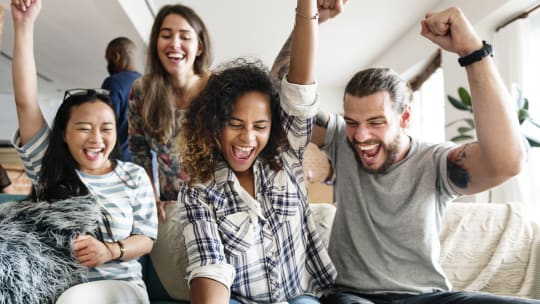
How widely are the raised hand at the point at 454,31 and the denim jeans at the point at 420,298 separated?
601 mm

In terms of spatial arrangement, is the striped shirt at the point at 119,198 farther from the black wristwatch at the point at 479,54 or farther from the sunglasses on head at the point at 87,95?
the black wristwatch at the point at 479,54

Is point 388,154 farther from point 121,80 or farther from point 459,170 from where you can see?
point 121,80

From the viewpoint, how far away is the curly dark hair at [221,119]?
4.10 feet

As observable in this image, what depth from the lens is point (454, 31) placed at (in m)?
1.14

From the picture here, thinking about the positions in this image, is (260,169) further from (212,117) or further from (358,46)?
(358,46)

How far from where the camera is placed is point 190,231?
45.4 inches

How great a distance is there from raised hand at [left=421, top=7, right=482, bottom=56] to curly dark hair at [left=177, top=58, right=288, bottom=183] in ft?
1.49

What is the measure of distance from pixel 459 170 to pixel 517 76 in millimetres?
3412

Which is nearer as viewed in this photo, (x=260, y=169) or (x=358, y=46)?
(x=260, y=169)

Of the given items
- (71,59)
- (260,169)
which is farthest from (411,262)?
(71,59)

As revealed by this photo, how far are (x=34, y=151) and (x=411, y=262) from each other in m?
1.16

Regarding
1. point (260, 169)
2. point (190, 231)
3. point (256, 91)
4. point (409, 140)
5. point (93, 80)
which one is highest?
point (93, 80)

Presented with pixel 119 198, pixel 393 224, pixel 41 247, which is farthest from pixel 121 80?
pixel 393 224

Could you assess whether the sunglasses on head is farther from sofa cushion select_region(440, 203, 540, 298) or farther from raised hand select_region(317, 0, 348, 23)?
sofa cushion select_region(440, 203, 540, 298)
